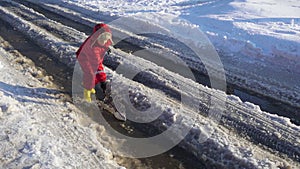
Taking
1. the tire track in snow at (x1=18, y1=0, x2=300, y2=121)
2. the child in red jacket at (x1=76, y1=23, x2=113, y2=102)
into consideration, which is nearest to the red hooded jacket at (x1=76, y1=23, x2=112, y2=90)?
the child in red jacket at (x1=76, y1=23, x2=113, y2=102)

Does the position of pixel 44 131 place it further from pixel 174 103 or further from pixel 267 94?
pixel 267 94

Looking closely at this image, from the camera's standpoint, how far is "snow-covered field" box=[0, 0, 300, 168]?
5.56 meters

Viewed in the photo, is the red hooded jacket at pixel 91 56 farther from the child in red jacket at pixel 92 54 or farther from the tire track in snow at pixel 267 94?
the tire track in snow at pixel 267 94

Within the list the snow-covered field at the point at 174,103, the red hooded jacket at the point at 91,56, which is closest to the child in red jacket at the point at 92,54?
the red hooded jacket at the point at 91,56

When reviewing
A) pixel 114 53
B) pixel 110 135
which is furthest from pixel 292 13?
pixel 110 135

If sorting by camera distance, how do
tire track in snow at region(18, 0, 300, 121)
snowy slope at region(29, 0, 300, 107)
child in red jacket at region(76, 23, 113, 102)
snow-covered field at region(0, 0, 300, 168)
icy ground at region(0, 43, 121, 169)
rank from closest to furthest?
icy ground at region(0, 43, 121, 169) → snow-covered field at region(0, 0, 300, 168) → child in red jacket at region(76, 23, 113, 102) → tire track in snow at region(18, 0, 300, 121) → snowy slope at region(29, 0, 300, 107)

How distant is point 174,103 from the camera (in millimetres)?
7238

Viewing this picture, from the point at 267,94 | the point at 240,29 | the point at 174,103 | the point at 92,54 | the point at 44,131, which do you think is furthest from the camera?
the point at 240,29

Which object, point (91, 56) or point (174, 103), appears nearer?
point (91, 56)

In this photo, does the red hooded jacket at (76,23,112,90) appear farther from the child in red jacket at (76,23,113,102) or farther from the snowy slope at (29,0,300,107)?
the snowy slope at (29,0,300,107)

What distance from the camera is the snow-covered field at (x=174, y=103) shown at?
5.56m

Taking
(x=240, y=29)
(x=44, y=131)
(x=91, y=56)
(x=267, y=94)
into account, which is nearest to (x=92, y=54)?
(x=91, y=56)

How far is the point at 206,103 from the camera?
23.9ft

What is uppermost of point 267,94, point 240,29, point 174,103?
point 240,29
